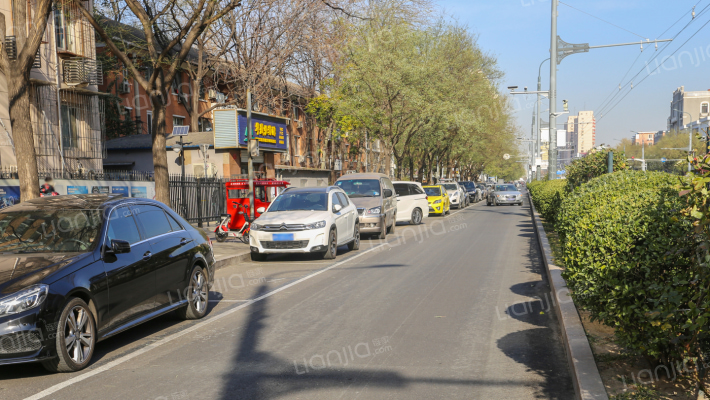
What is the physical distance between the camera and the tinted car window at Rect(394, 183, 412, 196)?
82.5 feet

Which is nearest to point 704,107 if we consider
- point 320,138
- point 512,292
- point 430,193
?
point 320,138

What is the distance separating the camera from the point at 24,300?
5.10 metres

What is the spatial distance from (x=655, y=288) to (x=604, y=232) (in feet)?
3.19

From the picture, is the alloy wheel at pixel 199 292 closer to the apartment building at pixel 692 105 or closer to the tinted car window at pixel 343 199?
the tinted car window at pixel 343 199

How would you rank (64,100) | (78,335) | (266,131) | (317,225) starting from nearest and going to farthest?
(78,335) < (317,225) < (64,100) < (266,131)

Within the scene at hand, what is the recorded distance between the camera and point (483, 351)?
6137 mm

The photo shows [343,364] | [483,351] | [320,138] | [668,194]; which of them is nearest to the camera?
[668,194]

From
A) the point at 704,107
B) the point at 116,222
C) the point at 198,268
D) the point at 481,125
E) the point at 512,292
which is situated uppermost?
the point at 704,107

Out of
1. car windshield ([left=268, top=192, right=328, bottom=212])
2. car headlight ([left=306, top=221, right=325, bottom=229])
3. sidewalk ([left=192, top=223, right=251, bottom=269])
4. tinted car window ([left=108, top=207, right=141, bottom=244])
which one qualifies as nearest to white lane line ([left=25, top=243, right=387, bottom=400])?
tinted car window ([left=108, top=207, right=141, bottom=244])

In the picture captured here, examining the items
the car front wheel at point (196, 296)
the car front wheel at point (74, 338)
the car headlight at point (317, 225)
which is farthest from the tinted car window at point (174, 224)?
the car headlight at point (317, 225)

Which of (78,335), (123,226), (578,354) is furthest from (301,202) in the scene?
(578,354)

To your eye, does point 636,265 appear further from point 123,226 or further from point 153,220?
point 153,220

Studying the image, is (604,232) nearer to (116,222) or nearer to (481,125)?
(116,222)

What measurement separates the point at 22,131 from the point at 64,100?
51.0 feet
